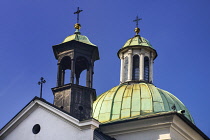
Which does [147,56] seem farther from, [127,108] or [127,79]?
[127,108]

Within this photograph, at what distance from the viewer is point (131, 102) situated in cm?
2841

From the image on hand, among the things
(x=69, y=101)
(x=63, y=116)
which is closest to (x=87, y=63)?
(x=69, y=101)

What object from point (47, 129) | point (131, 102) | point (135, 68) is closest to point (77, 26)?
point (131, 102)

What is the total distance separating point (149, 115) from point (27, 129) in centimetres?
530

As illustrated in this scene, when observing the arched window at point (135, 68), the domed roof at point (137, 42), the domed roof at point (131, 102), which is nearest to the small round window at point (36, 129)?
the domed roof at point (131, 102)

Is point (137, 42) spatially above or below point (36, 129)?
above

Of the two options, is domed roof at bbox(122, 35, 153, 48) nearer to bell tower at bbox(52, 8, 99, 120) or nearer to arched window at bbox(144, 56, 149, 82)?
arched window at bbox(144, 56, 149, 82)

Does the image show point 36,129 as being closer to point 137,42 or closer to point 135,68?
point 135,68

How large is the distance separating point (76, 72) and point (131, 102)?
10.1ft

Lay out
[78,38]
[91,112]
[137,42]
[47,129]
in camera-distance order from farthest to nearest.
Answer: [137,42]
[78,38]
[91,112]
[47,129]

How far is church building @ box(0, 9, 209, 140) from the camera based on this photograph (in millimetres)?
23141

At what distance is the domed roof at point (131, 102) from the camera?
28.0 meters

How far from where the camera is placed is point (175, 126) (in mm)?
25250

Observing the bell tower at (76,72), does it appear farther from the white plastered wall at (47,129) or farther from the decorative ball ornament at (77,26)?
the white plastered wall at (47,129)
